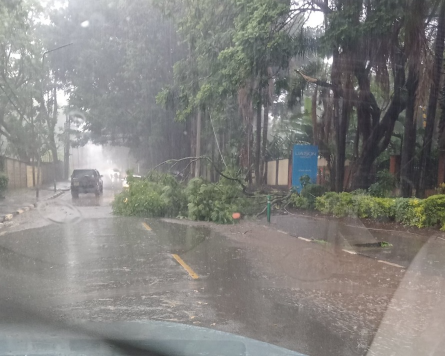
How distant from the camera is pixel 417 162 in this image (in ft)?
63.8

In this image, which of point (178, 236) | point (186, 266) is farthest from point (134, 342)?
point (178, 236)

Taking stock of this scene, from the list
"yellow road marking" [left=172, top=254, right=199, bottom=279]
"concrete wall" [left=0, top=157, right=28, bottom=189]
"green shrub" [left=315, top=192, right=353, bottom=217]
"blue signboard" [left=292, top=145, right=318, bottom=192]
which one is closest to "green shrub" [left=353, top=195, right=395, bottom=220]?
"green shrub" [left=315, top=192, right=353, bottom=217]

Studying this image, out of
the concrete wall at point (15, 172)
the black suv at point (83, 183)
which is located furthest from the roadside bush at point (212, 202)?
the concrete wall at point (15, 172)

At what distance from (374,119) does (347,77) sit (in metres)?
2.76

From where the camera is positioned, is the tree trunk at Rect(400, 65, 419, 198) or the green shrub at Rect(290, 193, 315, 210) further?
the green shrub at Rect(290, 193, 315, 210)

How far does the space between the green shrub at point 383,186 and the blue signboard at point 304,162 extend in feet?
10.9

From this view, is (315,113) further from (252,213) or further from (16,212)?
(16,212)

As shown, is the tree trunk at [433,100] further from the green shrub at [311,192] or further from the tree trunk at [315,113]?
the tree trunk at [315,113]

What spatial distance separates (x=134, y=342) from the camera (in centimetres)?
477

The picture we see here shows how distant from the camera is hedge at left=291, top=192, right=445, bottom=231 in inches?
564

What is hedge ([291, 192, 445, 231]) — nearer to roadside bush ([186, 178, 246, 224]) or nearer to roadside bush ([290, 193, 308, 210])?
roadside bush ([290, 193, 308, 210])

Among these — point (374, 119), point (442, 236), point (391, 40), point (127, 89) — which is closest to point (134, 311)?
point (442, 236)

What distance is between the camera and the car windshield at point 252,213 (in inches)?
242

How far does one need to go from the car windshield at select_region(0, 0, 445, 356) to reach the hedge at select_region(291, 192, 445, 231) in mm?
62
